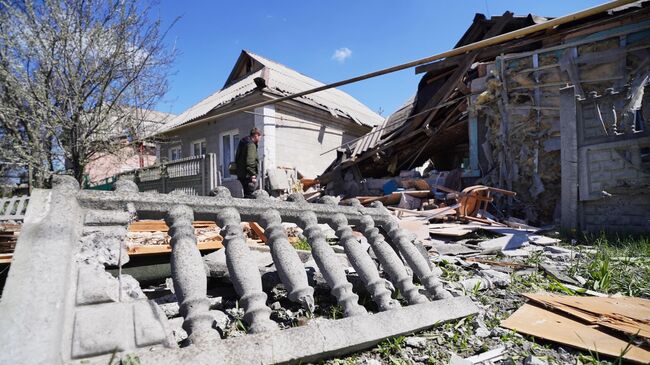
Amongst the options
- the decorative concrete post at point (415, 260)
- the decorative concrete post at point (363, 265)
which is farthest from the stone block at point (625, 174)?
the decorative concrete post at point (363, 265)

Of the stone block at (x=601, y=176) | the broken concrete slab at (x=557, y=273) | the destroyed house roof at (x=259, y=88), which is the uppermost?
the destroyed house roof at (x=259, y=88)

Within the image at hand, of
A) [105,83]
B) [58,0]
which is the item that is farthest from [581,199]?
[58,0]

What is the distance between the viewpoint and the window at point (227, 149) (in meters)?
12.5

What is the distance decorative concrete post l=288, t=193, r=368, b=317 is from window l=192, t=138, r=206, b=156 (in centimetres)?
1266

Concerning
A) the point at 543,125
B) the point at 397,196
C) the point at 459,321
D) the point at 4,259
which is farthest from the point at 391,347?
the point at 543,125

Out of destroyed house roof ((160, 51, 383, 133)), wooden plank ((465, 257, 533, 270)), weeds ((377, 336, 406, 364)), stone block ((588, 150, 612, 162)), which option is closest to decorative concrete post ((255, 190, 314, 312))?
weeds ((377, 336, 406, 364))

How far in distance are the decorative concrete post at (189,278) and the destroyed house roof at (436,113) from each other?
7.71 meters

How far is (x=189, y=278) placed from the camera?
1392mm

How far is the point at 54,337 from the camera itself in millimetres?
980

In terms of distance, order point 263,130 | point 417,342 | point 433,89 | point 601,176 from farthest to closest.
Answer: point 263,130 → point 433,89 → point 601,176 → point 417,342

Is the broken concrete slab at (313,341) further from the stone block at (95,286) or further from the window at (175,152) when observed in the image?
the window at (175,152)

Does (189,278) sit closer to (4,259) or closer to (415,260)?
(415,260)

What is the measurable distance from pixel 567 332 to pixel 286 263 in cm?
145

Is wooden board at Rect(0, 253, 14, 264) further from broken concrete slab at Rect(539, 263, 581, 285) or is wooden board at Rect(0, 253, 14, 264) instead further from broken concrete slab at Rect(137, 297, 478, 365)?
broken concrete slab at Rect(539, 263, 581, 285)
